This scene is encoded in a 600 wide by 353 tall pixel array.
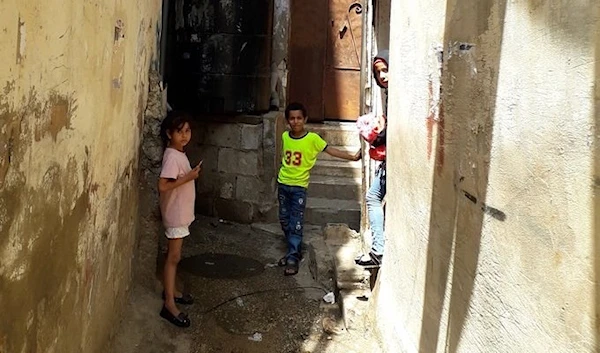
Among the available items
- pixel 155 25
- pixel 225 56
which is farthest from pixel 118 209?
pixel 225 56

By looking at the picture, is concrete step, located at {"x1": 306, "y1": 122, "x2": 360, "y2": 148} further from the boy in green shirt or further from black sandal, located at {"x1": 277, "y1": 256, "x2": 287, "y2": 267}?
black sandal, located at {"x1": 277, "y1": 256, "x2": 287, "y2": 267}

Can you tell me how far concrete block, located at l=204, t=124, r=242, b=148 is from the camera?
6.53 meters

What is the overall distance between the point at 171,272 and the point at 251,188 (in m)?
2.58

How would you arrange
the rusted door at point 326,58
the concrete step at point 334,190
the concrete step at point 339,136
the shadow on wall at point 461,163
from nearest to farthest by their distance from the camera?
the shadow on wall at point 461,163 < the concrete step at point 334,190 < the concrete step at point 339,136 < the rusted door at point 326,58

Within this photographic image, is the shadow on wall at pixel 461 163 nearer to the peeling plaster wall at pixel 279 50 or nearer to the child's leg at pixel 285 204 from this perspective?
the child's leg at pixel 285 204

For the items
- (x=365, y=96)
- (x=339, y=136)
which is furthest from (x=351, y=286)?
(x=339, y=136)

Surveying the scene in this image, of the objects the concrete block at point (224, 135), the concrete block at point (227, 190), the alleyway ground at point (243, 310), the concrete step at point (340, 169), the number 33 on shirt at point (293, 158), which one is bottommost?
the alleyway ground at point (243, 310)

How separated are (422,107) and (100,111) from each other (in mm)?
1582

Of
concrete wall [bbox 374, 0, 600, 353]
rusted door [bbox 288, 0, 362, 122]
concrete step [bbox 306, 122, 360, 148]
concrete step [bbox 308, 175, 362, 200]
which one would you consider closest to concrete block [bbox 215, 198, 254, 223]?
concrete step [bbox 308, 175, 362, 200]

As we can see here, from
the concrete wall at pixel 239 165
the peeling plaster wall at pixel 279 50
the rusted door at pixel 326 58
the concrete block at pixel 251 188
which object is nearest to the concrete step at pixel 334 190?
the concrete wall at pixel 239 165

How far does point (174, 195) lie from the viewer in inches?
156

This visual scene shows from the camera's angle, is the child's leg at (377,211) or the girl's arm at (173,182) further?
the child's leg at (377,211)

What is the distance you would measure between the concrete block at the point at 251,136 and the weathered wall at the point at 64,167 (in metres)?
2.83

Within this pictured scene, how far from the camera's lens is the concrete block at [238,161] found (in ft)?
21.5
